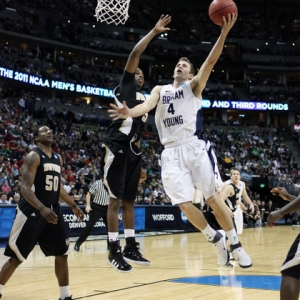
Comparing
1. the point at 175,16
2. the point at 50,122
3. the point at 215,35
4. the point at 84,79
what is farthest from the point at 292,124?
the point at 50,122

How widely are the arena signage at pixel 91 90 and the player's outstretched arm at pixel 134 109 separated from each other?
24.4m

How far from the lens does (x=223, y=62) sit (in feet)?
140

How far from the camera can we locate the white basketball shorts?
591 cm

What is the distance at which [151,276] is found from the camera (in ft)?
26.9

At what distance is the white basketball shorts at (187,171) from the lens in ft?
19.4

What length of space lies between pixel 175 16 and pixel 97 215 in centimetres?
3647

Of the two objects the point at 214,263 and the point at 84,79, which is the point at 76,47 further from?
the point at 214,263

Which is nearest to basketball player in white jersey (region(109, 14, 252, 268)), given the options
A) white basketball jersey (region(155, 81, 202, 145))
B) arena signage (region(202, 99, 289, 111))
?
white basketball jersey (region(155, 81, 202, 145))

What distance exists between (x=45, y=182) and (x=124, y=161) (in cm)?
100

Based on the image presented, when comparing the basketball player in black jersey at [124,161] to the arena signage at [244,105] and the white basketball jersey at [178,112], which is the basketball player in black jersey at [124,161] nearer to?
the white basketball jersey at [178,112]

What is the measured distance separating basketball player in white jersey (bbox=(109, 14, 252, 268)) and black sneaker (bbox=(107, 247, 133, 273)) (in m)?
0.93

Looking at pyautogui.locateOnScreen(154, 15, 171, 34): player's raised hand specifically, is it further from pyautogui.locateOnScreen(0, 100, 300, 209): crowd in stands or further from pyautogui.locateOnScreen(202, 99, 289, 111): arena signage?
pyautogui.locateOnScreen(202, 99, 289, 111): arena signage

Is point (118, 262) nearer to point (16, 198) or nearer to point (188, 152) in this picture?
point (188, 152)

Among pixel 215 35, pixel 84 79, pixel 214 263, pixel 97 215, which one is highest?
pixel 215 35
